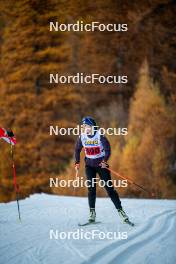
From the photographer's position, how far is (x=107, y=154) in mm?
8297

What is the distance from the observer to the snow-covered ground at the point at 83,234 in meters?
6.17

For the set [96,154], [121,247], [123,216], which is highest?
[96,154]

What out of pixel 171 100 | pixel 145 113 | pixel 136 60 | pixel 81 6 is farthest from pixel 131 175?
pixel 81 6

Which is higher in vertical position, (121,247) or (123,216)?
(123,216)

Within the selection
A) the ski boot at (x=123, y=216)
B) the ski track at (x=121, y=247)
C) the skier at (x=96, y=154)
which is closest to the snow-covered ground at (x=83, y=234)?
the ski track at (x=121, y=247)

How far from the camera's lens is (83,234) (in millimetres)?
7570

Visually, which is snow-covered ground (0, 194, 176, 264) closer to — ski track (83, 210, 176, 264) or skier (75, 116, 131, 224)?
ski track (83, 210, 176, 264)

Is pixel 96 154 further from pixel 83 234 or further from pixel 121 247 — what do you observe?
pixel 121 247

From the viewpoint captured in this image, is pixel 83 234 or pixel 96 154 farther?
pixel 96 154

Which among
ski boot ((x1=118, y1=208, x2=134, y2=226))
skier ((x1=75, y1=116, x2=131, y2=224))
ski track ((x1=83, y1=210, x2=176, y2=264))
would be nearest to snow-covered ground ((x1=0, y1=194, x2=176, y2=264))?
ski track ((x1=83, y1=210, x2=176, y2=264))

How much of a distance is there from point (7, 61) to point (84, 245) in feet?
81.6

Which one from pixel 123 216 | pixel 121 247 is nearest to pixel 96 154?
pixel 123 216

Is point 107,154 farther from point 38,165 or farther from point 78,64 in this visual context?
point 78,64

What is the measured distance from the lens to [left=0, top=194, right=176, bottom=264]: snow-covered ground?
20.2ft
